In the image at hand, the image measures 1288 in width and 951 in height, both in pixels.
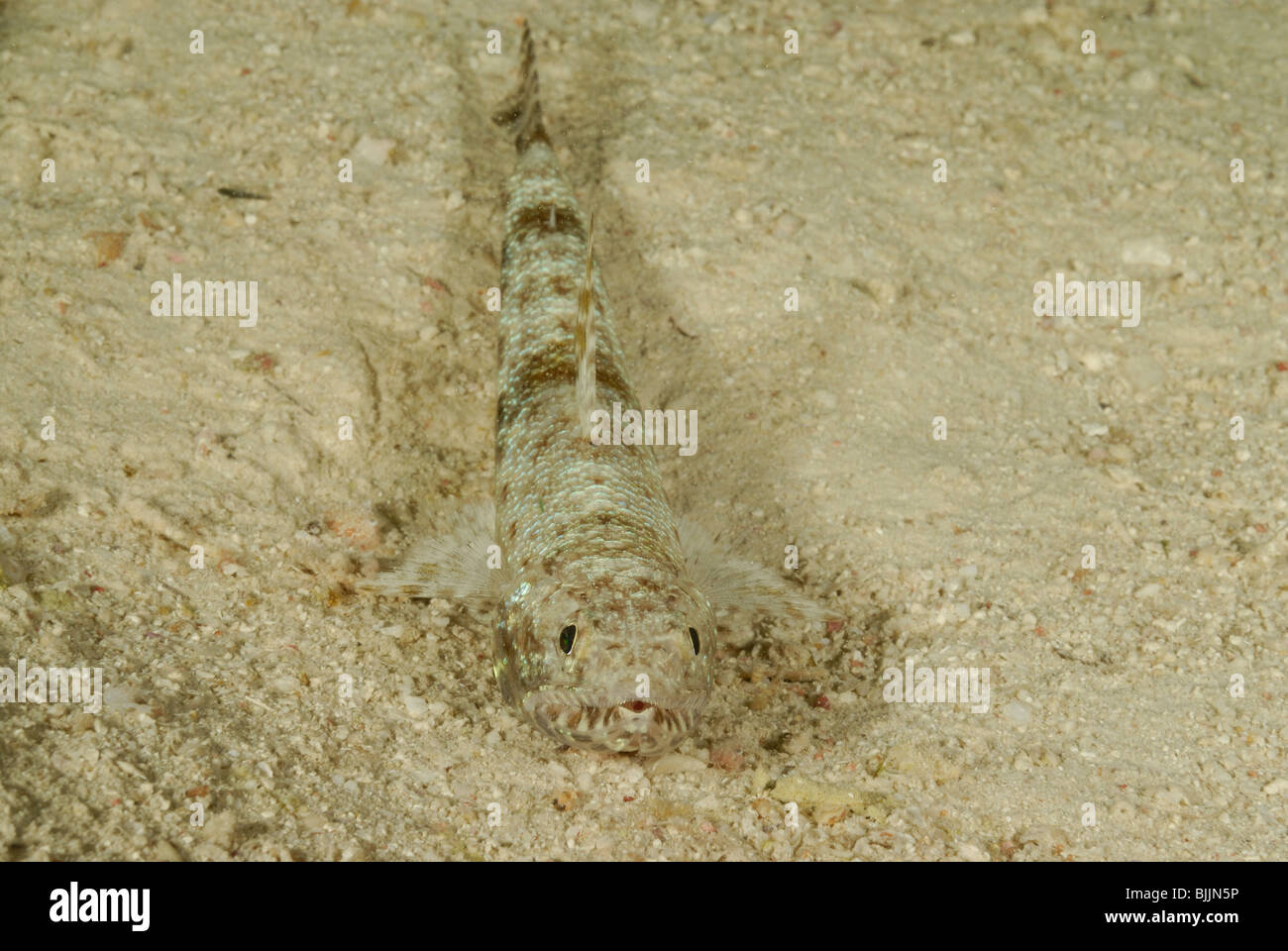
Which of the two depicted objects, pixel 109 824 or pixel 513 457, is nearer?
pixel 109 824

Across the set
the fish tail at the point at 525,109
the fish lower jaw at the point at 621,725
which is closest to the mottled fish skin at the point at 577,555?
the fish lower jaw at the point at 621,725

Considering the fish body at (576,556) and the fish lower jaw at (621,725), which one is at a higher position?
the fish body at (576,556)

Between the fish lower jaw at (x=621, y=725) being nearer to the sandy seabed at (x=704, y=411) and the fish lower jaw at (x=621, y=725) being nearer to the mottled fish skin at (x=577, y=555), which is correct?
the mottled fish skin at (x=577, y=555)

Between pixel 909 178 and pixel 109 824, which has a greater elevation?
pixel 909 178

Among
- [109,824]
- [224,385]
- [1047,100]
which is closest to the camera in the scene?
[109,824]

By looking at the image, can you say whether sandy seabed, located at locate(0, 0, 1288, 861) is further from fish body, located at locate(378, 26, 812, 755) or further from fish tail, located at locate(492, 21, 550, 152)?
fish body, located at locate(378, 26, 812, 755)

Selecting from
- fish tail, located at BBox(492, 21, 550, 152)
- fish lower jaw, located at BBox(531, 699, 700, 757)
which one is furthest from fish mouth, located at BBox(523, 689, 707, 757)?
fish tail, located at BBox(492, 21, 550, 152)
